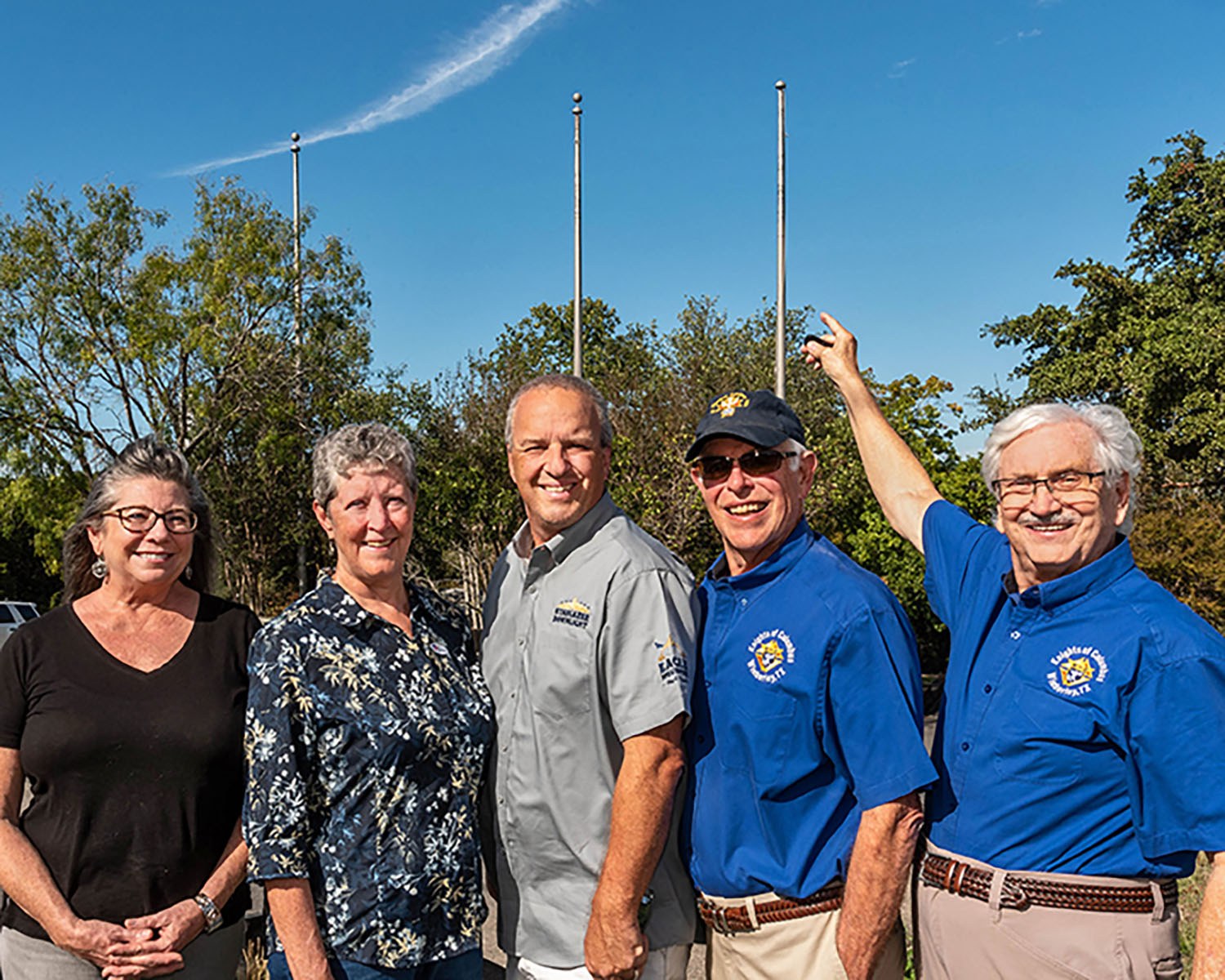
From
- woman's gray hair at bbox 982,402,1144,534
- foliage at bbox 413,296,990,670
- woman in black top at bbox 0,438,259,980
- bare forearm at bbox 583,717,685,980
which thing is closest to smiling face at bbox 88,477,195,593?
woman in black top at bbox 0,438,259,980

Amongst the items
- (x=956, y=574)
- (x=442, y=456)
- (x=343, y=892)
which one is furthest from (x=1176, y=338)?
(x=343, y=892)

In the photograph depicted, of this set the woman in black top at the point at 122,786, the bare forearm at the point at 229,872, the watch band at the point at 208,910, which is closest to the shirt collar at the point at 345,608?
the woman in black top at the point at 122,786

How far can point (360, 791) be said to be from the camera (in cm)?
288

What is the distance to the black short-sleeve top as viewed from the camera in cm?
311

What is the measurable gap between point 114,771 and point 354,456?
1.16 metres

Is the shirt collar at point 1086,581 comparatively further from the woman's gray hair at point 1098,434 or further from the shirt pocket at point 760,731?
the shirt pocket at point 760,731

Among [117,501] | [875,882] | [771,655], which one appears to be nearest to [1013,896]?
[875,882]

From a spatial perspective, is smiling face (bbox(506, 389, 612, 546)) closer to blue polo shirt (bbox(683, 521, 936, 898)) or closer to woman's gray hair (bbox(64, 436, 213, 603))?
blue polo shirt (bbox(683, 521, 936, 898))

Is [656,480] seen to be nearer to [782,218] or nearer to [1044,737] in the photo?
[782,218]

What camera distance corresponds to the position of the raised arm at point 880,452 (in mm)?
4043

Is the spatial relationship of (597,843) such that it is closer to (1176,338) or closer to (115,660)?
(115,660)

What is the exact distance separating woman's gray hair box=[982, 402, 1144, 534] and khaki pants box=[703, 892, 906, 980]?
138cm

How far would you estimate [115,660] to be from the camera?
3.24m

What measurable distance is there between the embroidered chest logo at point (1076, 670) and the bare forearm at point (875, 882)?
503 millimetres
